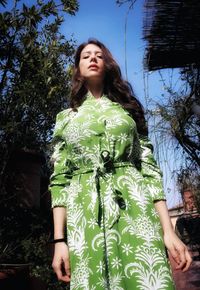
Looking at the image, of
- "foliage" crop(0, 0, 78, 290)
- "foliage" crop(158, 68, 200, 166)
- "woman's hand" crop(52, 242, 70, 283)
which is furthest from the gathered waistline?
"foliage" crop(158, 68, 200, 166)

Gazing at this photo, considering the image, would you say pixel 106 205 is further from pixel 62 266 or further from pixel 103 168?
pixel 62 266

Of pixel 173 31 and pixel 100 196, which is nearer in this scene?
pixel 100 196

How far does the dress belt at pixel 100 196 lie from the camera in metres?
1.42

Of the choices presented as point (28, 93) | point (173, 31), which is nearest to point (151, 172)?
Result: point (173, 31)

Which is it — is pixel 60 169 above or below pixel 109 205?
above

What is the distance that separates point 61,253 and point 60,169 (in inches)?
13.7

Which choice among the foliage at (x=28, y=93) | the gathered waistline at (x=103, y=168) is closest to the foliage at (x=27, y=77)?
the foliage at (x=28, y=93)

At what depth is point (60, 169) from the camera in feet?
5.38

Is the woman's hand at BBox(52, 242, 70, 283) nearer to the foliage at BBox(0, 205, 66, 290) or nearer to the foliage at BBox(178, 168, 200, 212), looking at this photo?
the foliage at BBox(0, 205, 66, 290)

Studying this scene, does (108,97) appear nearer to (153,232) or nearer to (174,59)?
(153,232)

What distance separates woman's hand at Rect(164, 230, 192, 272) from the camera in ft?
4.60

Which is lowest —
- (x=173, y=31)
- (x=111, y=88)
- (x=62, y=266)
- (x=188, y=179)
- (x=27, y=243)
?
(x=62, y=266)

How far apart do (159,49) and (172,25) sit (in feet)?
0.77

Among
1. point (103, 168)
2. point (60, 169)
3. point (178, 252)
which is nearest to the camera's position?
point (178, 252)
